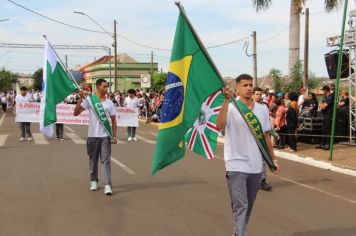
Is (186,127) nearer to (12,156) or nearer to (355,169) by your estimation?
(355,169)

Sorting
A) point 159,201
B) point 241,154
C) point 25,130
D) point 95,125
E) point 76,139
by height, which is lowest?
point 159,201

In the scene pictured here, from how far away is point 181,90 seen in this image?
556 centimetres

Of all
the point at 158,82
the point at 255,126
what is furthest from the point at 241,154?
the point at 158,82

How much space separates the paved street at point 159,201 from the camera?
6.48m

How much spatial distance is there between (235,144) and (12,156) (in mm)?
9485

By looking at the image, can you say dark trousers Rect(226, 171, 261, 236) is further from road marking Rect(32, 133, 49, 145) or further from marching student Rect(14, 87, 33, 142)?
marching student Rect(14, 87, 33, 142)

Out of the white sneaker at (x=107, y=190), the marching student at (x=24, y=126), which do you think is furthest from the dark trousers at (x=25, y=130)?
the white sneaker at (x=107, y=190)

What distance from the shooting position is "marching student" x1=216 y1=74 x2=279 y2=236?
205 inches

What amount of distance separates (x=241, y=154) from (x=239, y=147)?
73 millimetres

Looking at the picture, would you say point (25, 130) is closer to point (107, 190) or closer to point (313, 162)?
point (313, 162)

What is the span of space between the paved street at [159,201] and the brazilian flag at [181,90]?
48.8 inches

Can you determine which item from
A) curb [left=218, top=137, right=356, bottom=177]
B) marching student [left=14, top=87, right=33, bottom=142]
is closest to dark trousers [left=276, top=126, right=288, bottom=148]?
curb [left=218, top=137, right=356, bottom=177]

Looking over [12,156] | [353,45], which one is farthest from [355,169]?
[12,156]

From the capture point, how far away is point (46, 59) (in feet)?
30.1
